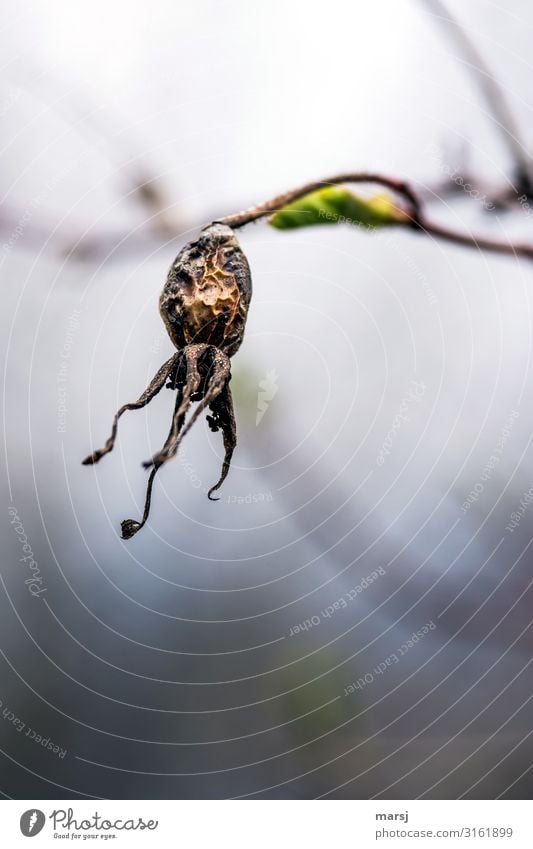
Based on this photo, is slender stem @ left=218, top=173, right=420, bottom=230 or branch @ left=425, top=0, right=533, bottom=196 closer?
slender stem @ left=218, top=173, right=420, bottom=230

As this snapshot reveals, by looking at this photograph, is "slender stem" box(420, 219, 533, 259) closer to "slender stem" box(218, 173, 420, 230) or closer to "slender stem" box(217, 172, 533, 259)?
"slender stem" box(217, 172, 533, 259)

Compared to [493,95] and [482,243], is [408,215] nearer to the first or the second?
[482,243]

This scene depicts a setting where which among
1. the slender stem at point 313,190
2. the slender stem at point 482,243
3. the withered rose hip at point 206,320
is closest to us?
the withered rose hip at point 206,320

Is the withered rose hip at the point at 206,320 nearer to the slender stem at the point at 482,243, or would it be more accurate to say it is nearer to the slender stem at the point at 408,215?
the slender stem at the point at 408,215

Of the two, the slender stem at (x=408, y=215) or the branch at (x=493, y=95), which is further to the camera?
the branch at (x=493, y=95)

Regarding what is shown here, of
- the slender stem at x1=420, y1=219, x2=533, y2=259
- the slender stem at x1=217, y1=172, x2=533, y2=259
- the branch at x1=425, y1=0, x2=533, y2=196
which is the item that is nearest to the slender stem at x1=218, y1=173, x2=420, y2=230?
the slender stem at x1=217, y1=172, x2=533, y2=259

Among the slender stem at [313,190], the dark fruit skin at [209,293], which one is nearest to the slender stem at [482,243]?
the slender stem at [313,190]
